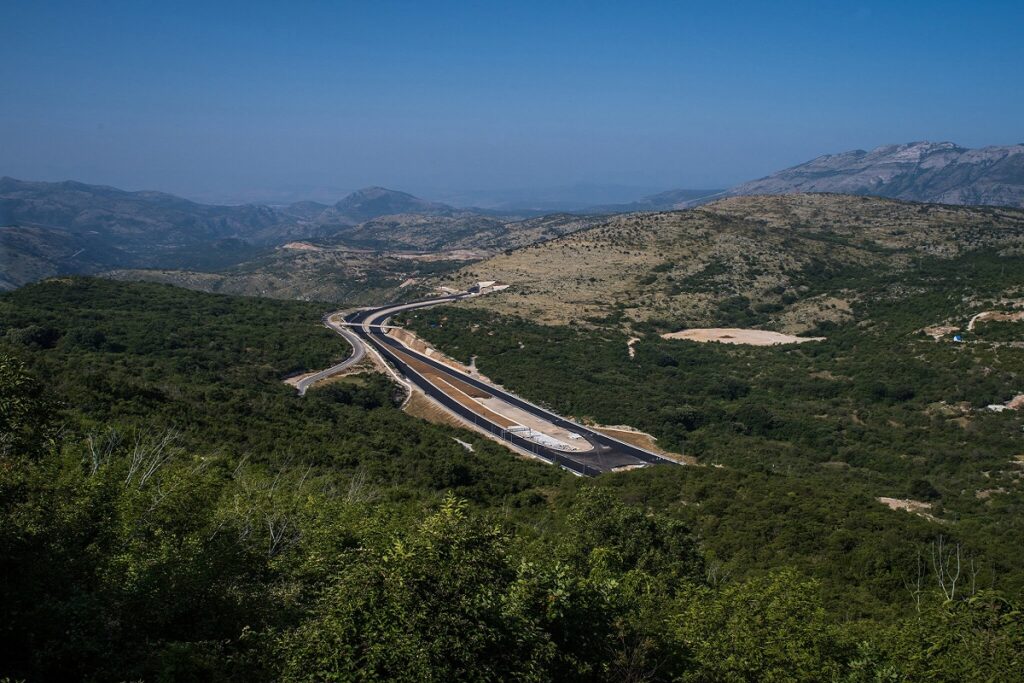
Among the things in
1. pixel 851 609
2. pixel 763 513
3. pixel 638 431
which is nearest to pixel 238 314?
pixel 638 431

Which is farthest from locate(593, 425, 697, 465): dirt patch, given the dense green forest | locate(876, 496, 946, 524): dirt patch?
locate(876, 496, 946, 524): dirt patch

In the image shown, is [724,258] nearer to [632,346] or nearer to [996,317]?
[632,346]

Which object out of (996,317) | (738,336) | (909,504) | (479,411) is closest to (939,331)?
(996,317)

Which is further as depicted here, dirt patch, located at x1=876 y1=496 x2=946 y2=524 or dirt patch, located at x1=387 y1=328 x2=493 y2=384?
dirt patch, located at x1=387 y1=328 x2=493 y2=384

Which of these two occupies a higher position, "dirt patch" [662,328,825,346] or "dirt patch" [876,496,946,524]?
"dirt patch" [662,328,825,346]

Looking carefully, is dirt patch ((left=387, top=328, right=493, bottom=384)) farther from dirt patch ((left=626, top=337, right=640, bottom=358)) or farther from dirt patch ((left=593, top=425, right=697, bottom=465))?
dirt patch ((left=626, top=337, right=640, bottom=358))

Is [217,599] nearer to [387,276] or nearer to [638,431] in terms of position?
[638,431]
